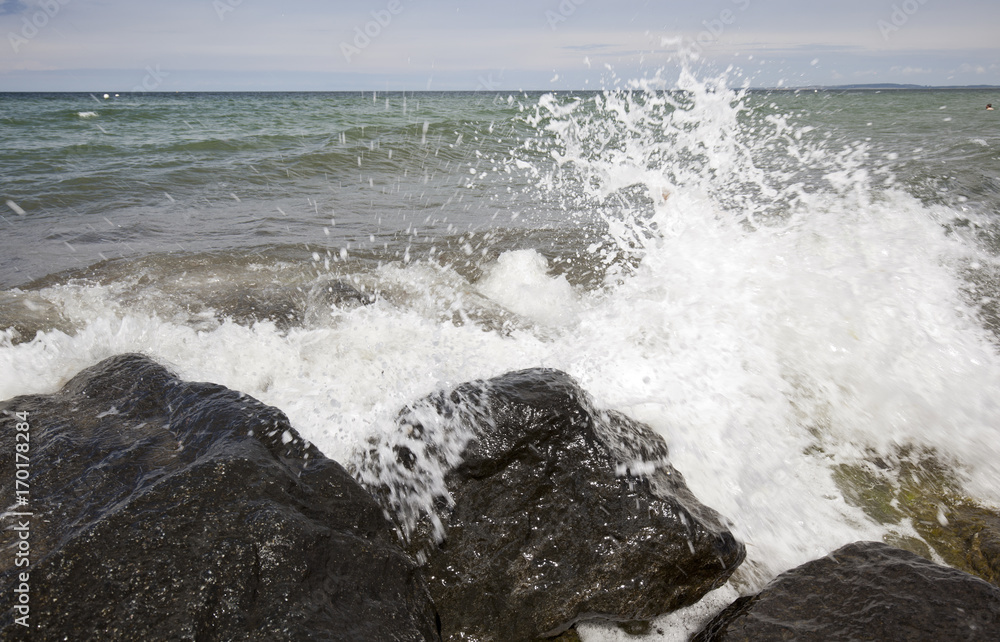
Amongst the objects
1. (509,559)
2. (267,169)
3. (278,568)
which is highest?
(267,169)

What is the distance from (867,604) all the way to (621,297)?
2.92 metres

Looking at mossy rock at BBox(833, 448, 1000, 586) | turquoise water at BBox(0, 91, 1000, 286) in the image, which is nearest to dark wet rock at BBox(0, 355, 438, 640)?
mossy rock at BBox(833, 448, 1000, 586)

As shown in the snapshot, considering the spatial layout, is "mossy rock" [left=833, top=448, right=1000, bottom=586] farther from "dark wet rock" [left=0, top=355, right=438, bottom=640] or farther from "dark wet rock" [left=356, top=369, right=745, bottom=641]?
"dark wet rock" [left=0, top=355, right=438, bottom=640]

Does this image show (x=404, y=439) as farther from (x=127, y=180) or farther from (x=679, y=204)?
(x=127, y=180)

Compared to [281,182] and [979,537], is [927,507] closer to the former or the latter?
[979,537]

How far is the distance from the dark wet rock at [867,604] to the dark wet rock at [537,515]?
26 cm

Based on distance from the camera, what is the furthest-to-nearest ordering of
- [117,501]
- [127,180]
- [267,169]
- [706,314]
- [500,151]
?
[500,151]
[267,169]
[127,180]
[706,314]
[117,501]

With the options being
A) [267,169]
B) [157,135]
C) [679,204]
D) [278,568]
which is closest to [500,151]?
[267,169]

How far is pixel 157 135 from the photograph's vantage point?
13.7 meters

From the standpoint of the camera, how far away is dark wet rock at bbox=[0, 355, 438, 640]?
58.3 inches

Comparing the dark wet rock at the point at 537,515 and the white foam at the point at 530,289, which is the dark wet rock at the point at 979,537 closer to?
the dark wet rock at the point at 537,515

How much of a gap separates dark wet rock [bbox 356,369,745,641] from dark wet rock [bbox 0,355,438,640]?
213 mm

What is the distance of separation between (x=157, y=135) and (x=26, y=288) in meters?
10.6

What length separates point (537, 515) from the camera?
216 cm
